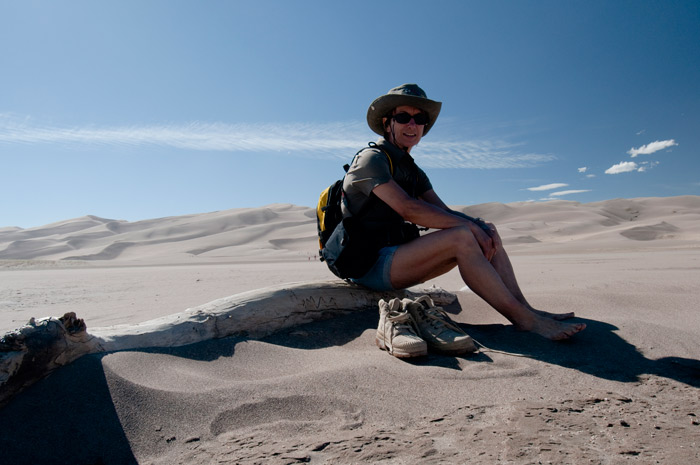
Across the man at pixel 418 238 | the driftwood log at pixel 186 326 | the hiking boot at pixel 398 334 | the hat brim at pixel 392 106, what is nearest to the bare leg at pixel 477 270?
the man at pixel 418 238

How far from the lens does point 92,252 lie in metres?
28.5

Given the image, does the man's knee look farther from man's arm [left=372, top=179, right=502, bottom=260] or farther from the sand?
the sand

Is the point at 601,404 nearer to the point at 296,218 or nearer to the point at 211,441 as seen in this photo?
the point at 211,441

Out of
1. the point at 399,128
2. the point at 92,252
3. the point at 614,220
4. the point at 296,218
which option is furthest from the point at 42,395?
the point at 296,218

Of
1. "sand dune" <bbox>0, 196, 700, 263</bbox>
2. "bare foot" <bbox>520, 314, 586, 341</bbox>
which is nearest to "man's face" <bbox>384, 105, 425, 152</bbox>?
"bare foot" <bbox>520, 314, 586, 341</bbox>

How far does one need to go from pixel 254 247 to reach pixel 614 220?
25507 mm

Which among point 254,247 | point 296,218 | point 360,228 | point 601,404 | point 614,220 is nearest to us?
point 601,404

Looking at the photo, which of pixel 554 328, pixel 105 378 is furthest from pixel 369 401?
pixel 554 328

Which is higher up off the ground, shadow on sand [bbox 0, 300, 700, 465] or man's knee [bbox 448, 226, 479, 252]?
man's knee [bbox 448, 226, 479, 252]

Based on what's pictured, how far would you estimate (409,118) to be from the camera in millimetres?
3326

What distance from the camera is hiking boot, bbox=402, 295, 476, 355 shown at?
8.21 feet

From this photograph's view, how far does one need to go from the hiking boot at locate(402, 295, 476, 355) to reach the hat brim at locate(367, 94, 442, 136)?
152cm

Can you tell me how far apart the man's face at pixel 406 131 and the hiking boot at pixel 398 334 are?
1293 millimetres

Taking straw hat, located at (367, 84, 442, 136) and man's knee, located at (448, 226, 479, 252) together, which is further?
straw hat, located at (367, 84, 442, 136)
